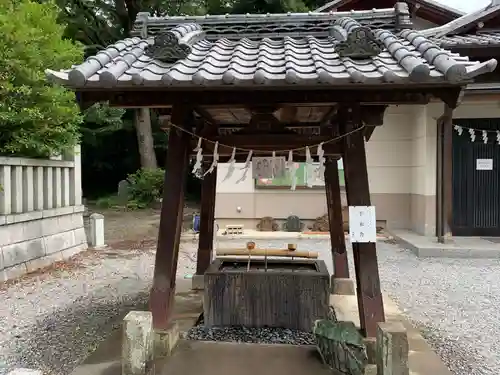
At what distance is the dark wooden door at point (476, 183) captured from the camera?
11398 mm

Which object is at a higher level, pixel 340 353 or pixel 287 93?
pixel 287 93

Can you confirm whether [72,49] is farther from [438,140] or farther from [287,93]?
[438,140]

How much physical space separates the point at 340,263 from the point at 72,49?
714cm

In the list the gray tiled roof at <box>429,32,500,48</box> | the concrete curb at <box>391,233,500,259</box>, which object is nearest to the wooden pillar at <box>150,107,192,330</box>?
the gray tiled roof at <box>429,32,500,48</box>

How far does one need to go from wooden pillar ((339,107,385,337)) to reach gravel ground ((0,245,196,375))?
108 inches

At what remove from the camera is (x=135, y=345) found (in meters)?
3.52

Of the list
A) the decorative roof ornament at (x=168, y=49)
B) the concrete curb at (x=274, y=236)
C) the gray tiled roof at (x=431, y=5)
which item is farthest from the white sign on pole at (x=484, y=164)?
the decorative roof ornament at (x=168, y=49)

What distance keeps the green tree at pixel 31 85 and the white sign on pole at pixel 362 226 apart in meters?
6.65

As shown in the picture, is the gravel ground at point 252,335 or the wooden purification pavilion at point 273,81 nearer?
the wooden purification pavilion at point 273,81

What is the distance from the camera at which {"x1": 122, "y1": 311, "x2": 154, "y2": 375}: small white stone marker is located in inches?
138

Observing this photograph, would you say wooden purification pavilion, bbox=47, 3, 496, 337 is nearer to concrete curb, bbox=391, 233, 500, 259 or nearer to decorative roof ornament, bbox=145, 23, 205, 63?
decorative roof ornament, bbox=145, 23, 205, 63

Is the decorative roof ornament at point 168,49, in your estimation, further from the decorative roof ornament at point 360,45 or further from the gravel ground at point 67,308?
the gravel ground at point 67,308

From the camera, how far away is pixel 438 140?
11.4 metres

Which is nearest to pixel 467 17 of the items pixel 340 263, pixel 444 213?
pixel 444 213
